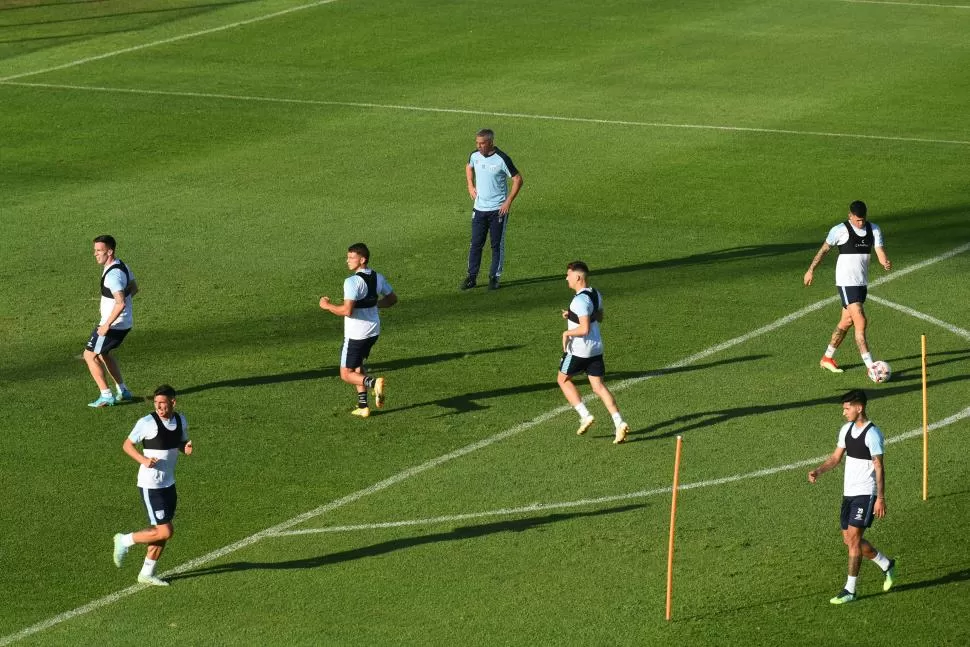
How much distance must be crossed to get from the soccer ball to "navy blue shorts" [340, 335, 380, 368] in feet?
19.9

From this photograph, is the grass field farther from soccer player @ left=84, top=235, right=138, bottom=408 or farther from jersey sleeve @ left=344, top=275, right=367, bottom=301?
jersey sleeve @ left=344, top=275, right=367, bottom=301

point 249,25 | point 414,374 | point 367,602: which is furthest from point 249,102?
point 367,602

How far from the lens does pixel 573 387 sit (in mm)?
18844

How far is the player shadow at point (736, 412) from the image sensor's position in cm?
1891

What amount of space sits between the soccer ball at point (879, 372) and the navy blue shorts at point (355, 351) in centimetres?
607

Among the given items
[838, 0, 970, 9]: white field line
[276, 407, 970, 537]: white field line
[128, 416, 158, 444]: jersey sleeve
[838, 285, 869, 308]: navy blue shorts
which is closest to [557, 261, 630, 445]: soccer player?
[276, 407, 970, 537]: white field line

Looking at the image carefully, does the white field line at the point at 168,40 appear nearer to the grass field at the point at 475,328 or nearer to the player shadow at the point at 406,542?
the grass field at the point at 475,328

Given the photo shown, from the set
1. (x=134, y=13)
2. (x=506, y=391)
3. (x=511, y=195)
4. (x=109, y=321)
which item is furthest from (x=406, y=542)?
(x=134, y=13)

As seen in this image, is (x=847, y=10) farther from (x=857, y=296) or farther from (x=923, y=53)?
(x=857, y=296)

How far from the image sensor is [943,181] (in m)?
30.8

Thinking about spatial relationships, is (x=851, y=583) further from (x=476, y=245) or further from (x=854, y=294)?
(x=476, y=245)

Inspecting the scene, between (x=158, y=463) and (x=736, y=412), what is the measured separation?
7.37 meters

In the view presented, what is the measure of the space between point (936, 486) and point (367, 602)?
614cm

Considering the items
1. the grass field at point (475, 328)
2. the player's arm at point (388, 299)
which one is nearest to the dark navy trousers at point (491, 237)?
the grass field at point (475, 328)
